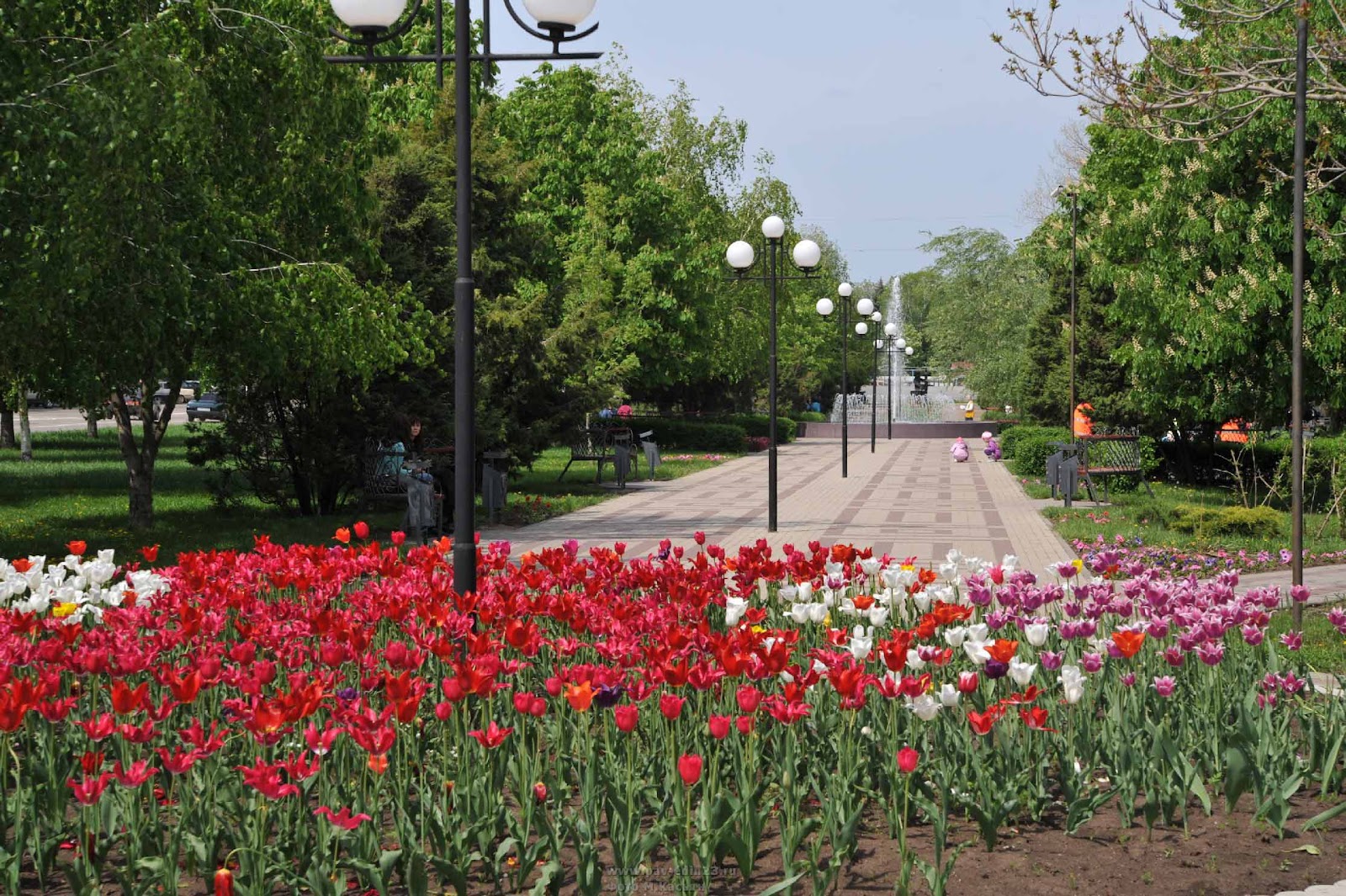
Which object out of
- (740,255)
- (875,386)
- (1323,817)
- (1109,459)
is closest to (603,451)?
(740,255)

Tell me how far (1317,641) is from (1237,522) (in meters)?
6.54

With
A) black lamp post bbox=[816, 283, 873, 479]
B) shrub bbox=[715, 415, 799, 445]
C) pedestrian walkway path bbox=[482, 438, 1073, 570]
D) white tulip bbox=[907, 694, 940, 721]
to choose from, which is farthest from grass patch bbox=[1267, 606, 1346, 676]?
shrub bbox=[715, 415, 799, 445]

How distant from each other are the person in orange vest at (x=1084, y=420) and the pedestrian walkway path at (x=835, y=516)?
1.87 meters

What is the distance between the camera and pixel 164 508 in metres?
21.1

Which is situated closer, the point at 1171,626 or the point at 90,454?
the point at 1171,626

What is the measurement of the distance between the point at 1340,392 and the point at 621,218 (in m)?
23.6

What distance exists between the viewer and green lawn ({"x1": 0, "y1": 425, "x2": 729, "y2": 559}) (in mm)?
16219

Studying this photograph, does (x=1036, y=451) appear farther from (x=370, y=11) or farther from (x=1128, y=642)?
(x=1128, y=642)

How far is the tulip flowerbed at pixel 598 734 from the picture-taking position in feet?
14.0

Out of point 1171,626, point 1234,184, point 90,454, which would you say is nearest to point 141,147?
point 1171,626

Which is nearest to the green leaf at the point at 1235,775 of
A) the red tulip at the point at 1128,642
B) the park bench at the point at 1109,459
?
the red tulip at the point at 1128,642

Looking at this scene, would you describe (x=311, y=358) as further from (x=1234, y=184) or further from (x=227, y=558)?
(x=1234, y=184)

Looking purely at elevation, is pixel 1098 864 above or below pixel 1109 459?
below

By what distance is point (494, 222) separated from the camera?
848 inches
